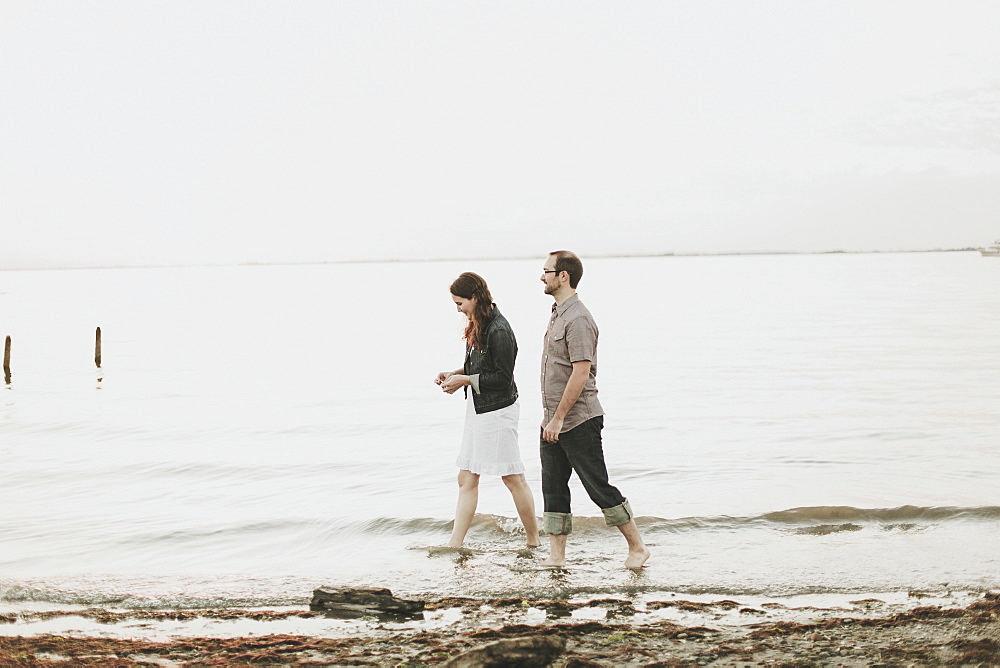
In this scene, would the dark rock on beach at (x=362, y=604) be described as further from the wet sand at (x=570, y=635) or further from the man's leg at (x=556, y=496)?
the man's leg at (x=556, y=496)

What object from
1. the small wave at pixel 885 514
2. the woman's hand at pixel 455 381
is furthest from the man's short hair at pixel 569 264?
the small wave at pixel 885 514

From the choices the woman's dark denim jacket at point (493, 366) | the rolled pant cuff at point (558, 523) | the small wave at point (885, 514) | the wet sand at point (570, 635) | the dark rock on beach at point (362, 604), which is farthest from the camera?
the small wave at point (885, 514)

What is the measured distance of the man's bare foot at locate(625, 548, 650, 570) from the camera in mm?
6762

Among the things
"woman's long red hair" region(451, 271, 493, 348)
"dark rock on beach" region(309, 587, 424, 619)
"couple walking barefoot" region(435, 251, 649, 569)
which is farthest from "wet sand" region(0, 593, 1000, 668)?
"woman's long red hair" region(451, 271, 493, 348)

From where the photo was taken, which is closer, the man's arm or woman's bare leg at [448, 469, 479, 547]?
the man's arm

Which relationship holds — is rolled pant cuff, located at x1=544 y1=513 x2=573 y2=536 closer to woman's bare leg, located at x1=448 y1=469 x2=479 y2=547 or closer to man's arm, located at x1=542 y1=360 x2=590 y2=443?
woman's bare leg, located at x1=448 y1=469 x2=479 y2=547

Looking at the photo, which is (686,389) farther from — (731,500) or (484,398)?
(484,398)

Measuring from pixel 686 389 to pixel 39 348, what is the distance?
30.2 metres

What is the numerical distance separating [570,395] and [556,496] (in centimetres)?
94

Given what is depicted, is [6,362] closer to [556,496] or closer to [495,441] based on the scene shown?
[495,441]

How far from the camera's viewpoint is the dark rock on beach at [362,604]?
5719mm

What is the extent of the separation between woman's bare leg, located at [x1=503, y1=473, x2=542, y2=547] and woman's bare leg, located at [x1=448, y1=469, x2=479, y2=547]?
0.86ft

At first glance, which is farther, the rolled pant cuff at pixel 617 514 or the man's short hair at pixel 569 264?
the rolled pant cuff at pixel 617 514

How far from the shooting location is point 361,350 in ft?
115
